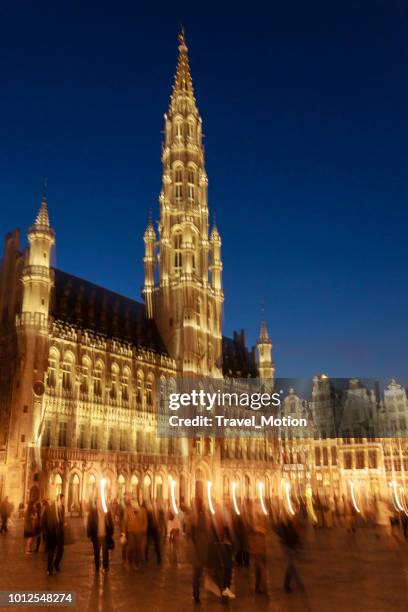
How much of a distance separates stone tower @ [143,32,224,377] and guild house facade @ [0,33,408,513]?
188 millimetres

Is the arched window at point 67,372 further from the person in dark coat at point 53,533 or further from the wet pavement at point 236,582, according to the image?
the person in dark coat at point 53,533

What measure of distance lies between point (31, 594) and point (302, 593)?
6.23 metres

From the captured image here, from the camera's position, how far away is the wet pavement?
12.2 meters

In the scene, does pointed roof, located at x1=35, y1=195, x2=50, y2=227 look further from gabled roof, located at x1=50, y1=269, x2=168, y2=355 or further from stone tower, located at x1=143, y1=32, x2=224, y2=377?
stone tower, located at x1=143, y1=32, x2=224, y2=377

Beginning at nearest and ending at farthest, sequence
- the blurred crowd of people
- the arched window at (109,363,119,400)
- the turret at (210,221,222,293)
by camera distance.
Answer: the blurred crowd of people < the arched window at (109,363,119,400) < the turret at (210,221,222,293)

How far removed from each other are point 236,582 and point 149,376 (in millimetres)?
→ 51351

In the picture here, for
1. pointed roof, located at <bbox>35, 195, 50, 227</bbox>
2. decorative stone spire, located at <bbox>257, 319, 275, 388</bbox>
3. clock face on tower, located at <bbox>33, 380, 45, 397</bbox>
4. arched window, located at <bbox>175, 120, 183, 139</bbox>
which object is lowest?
clock face on tower, located at <bbox>33, 380, 45, 397</bbox>

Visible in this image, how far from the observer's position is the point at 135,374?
6378 centimetres

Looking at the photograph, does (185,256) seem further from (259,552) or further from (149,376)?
(259,552)

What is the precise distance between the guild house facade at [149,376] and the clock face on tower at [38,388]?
95 mm

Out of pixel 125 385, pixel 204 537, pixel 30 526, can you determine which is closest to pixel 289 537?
pixel 204 537

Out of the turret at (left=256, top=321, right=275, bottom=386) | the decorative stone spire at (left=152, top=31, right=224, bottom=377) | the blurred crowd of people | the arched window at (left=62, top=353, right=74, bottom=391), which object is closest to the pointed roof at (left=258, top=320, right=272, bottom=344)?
the turret at (left=256, top=321, right=275, bottom=386)

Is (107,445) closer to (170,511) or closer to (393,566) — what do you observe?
(170,511)

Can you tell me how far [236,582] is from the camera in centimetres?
1485
